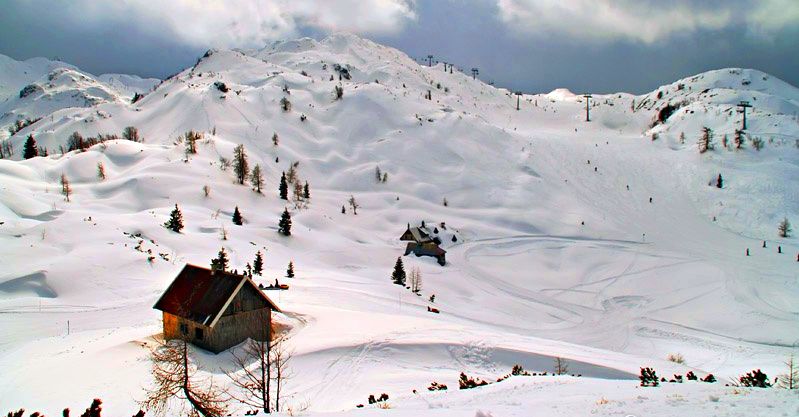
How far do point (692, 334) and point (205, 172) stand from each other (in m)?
80.3

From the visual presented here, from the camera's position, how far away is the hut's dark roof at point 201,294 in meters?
23.7

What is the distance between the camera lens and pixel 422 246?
2687 inches

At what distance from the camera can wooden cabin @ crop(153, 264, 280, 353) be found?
77.2 feet

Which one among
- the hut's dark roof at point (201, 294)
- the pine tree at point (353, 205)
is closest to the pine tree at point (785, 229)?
the pine tree at point (353, 205)

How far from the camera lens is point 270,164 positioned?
106 metres

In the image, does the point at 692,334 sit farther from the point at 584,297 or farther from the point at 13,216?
the point at 13,216

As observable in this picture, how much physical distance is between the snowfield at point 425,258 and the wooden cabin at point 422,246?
7.54 feet

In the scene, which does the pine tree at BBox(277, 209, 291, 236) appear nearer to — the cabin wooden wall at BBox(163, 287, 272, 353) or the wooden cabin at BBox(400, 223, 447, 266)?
the wooden cabin at BBox(400, 223, 447, 266)

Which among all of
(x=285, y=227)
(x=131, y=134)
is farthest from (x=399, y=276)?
(x=131, y=134)

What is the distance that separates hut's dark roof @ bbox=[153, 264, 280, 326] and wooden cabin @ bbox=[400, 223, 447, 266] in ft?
139

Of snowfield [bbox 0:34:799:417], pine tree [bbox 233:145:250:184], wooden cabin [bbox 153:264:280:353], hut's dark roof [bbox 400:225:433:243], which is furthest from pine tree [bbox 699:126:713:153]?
wooden cabin [bbox 153:264:280:353]

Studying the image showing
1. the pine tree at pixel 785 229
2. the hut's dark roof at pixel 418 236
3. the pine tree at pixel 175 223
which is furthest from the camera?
the pine tree at pixel 785 229

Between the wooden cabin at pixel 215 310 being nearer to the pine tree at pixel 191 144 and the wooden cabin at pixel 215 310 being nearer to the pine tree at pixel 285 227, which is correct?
the pine tree at pixel 285 227

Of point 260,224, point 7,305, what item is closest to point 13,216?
point 7,305
